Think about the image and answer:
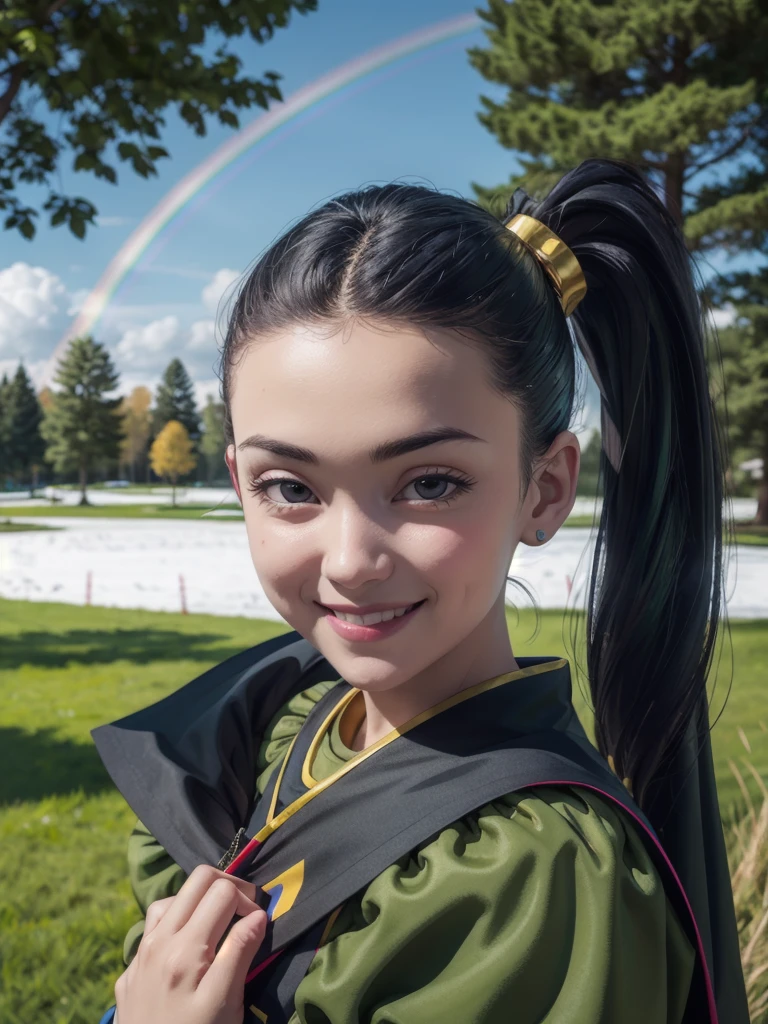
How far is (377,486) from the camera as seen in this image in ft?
3.71

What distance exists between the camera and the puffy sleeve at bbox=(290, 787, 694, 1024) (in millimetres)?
952

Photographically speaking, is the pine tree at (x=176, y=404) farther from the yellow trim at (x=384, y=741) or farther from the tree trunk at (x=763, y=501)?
the yellow trim at (x=384, y=741)

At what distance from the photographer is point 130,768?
1557mm

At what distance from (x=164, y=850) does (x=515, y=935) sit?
0.79m

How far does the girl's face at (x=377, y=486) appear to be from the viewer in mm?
1110

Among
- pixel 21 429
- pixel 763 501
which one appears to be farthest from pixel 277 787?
pixel 21 429

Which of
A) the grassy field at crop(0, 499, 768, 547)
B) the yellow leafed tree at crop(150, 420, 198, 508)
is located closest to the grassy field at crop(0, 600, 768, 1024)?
the grassy field at crop(0, 499, 768, 547)

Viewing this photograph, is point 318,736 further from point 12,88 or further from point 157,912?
point 12,88

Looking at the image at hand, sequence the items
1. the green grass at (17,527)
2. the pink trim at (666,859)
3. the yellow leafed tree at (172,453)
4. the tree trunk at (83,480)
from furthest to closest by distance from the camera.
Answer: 1. the yellow leafed tree at (172,453)
2. the tree trunk at (83,480)
3. the green grass at (17,527)
4. the pink trim at (666,859)

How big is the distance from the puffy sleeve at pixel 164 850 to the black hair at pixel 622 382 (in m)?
0.56

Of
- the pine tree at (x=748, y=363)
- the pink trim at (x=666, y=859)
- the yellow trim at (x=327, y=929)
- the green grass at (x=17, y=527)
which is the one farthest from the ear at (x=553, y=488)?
the green grass at (x=17, y=527)

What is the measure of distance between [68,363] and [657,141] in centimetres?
2990

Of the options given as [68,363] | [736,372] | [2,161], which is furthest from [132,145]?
[68,363]

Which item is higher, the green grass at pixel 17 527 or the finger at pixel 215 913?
the finger at pixel 215 913
